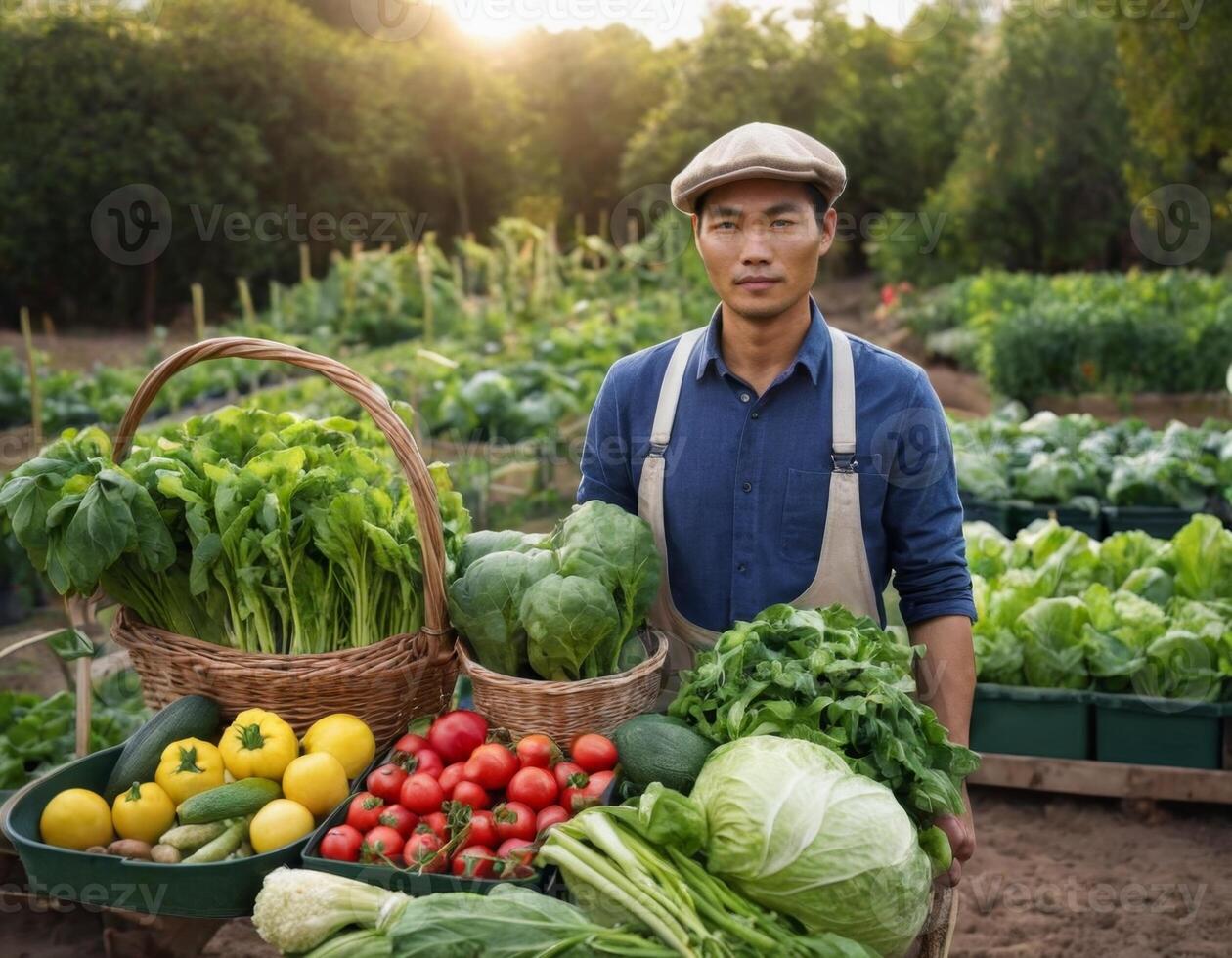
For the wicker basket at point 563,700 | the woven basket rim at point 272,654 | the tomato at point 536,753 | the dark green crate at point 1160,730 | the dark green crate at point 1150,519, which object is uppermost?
the woven basket rim at point 272,654

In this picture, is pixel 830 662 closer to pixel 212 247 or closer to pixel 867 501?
pixel 867 501

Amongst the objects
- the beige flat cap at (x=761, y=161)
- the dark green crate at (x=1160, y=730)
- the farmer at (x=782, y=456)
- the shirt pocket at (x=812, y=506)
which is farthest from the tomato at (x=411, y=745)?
the dark green crate at (x=1160, y=730)

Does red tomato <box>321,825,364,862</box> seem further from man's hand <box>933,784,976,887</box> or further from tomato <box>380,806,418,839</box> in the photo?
man's hand <box>933,784,976,887</box>

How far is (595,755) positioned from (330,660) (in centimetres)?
63

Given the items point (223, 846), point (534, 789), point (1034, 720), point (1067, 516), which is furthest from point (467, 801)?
point (1067, 516)

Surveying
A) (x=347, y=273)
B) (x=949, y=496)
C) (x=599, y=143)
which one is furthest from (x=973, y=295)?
(x=599, y=143)

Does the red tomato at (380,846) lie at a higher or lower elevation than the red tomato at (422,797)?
lower

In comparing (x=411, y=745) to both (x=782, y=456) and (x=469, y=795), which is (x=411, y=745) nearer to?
(x=469, y=795)

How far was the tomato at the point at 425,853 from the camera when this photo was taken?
6.71ft

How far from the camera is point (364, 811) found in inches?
85.6

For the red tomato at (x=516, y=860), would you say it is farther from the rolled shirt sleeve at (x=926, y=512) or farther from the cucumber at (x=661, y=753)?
the rolled shirt sleeve at (x=926, y=512)

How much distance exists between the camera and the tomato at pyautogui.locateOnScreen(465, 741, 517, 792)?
2219 millimetres

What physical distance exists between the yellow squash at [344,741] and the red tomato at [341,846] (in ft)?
0.88

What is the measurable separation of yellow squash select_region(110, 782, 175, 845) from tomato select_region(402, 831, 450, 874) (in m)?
0.53
